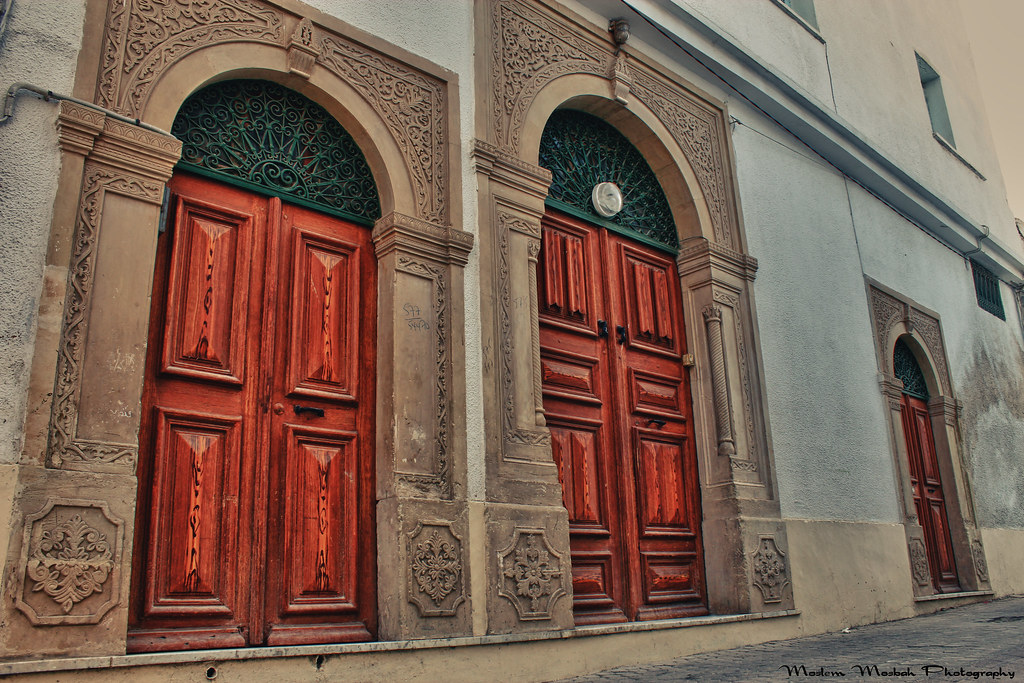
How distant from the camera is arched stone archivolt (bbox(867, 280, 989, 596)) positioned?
7594 millimetres

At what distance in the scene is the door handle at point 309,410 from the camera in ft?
13.9

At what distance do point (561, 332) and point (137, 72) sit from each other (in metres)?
2.78

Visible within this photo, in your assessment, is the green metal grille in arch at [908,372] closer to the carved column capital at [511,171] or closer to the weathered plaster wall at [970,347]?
the weathered plaster wall at [970,347]

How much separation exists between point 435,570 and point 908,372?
631cm

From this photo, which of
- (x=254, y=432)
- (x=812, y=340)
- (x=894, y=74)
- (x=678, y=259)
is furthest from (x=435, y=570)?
(x=894, y=74)

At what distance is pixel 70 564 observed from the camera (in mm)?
3160

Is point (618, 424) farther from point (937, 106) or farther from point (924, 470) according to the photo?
point (937, 106)

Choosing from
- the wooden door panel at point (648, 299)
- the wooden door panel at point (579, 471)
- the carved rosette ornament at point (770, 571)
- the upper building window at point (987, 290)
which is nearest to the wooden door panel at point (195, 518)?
the wooden door panel at point (579, 471)

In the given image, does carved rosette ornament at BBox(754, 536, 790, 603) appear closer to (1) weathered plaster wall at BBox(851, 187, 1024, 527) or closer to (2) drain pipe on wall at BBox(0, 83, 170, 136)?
(1) weathered plaster wall at BBox(851, 187, 1024, 527)

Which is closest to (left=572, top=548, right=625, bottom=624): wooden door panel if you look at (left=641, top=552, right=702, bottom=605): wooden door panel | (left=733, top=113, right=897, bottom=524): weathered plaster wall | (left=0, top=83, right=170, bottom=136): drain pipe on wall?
(left=641, top=552, right=702, bottom=605): wooden door panel

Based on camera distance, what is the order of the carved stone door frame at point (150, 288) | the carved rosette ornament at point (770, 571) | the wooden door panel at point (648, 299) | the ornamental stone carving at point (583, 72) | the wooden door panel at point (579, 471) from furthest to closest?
the wooden door panel at point (648, 299), the carved rosette ornament at point (770, 571), the ornamental stone carving at point (583, 72), the wooden door panel at point (579, 471), the carved stone door frame at point (150, 288)

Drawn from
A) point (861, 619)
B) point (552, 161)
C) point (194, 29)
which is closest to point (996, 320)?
point (861, 619)

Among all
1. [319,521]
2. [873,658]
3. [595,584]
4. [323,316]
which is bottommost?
[873,658]

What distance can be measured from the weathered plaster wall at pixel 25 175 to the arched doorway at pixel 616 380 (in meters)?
2.81
